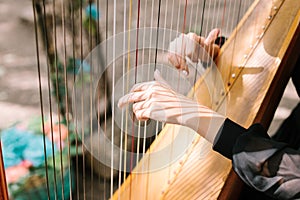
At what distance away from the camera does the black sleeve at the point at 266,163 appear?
89 cm

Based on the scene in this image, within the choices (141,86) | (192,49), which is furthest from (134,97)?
(192,49)

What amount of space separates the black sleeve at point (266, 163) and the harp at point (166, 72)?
0.52 ft

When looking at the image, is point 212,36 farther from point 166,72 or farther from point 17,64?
point 17,64

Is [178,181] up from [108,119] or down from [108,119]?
down

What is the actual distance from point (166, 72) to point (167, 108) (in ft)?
0.71

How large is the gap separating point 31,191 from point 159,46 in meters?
0.68

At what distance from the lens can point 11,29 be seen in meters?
1.00

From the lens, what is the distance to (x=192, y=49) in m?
1.29

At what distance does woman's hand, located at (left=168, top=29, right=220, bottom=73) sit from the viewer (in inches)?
46.9

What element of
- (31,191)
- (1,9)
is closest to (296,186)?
(1,9)

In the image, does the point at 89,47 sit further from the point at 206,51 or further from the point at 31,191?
the point at 31,191

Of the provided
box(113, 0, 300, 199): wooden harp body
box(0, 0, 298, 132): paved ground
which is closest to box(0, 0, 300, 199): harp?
box(113, 0, 300, 199): wooden harp body

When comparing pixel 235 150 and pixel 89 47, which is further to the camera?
pixel 235 150

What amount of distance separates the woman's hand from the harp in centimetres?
3
